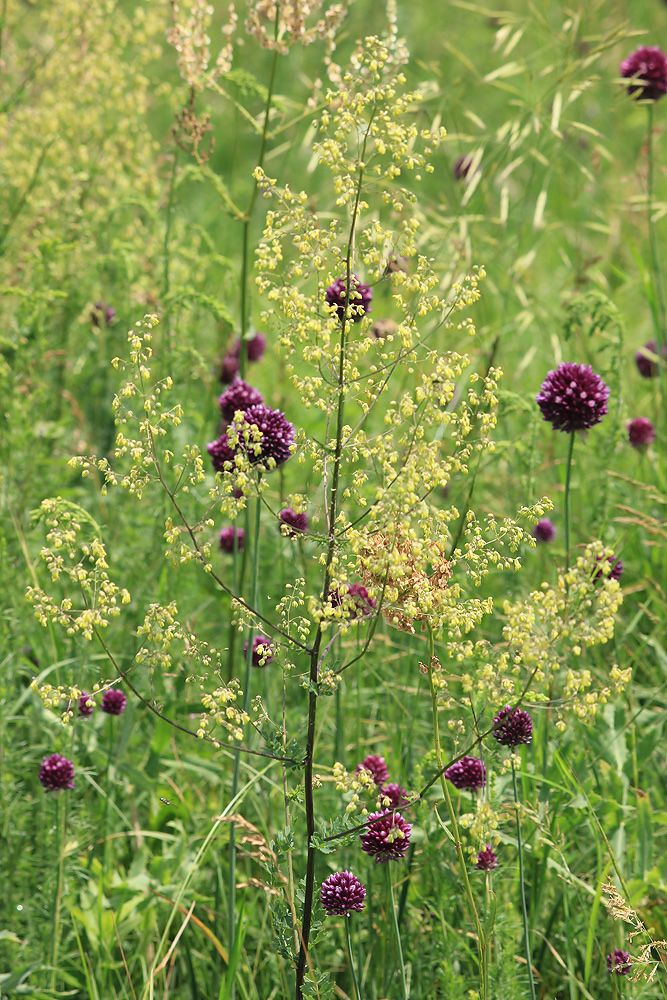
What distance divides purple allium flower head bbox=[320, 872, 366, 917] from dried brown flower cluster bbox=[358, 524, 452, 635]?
0.47 m

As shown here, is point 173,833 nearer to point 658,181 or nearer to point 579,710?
point 579,710

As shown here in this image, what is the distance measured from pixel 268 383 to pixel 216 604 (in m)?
1.26

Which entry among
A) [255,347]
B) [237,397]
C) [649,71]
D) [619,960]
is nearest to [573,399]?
[237,397]

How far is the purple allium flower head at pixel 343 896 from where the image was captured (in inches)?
60.7

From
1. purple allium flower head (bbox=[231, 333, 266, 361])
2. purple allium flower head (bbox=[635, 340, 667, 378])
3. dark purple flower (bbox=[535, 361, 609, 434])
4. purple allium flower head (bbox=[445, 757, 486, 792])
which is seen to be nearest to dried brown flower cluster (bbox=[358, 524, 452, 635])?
purple allium flower head (bbox=[445, 757, 486, 792])

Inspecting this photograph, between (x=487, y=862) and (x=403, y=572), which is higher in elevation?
(x=403, y=572)

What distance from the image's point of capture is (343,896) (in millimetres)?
1545

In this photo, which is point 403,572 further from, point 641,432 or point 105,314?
point 105,314

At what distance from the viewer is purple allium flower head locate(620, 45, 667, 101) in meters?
3.00

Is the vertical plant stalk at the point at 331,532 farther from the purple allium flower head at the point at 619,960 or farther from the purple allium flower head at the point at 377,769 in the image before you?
the purple allium flower head at the point at 619,960

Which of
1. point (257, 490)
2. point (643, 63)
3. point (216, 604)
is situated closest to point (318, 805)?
point (216, 604)

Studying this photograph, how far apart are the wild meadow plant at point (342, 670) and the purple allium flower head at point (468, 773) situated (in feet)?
0.04

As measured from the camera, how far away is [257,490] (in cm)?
127

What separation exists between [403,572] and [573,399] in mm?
969
